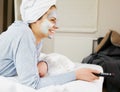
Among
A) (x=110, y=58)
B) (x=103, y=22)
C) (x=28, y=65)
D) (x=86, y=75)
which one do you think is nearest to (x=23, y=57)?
(x=28, y=65)

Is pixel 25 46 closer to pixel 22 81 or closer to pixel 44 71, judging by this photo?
pixel 22 81

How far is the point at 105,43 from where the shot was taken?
2756mm

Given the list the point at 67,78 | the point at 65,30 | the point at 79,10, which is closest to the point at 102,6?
the point at 79,10

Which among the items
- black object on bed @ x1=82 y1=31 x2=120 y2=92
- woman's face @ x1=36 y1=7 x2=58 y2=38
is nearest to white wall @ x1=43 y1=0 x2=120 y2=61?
black object on bed @ x1=82 y1=31 x2=120 y2=92

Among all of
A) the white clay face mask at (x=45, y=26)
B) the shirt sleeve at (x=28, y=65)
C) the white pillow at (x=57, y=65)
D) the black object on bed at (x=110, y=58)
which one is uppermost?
the white clay face mask at (x=45, y=26)

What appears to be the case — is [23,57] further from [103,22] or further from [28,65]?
[103,22]

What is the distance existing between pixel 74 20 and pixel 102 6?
1.37ft

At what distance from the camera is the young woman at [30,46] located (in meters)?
1.03

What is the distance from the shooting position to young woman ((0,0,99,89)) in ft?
3.39

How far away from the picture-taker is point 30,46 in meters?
1.06

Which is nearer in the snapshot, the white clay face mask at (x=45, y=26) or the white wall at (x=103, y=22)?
the white clay face mask at (x=45, y=26)

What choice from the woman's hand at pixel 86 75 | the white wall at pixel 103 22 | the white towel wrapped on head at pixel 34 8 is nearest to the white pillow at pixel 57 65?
the woman's hand at pixel 86 75

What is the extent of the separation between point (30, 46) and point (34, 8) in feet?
0.65

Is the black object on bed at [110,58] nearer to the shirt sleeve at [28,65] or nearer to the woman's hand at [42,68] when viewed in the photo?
the woman's hand at [42,68]
